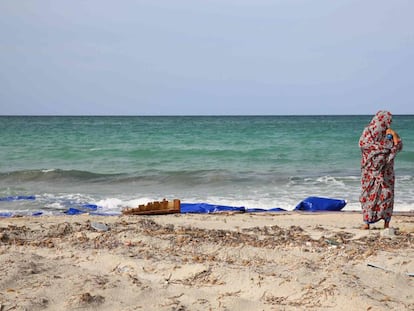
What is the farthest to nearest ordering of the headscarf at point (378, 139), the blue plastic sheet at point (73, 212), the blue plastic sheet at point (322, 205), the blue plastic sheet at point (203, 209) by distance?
the blue plastic sheet at point (322, 205)
the blue plastic sheet at point (73, 212)
the blue plastic sheet at point (203, 209)
the headscarf at point (378, 139)

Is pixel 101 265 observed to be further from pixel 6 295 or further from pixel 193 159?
pixel 193 159

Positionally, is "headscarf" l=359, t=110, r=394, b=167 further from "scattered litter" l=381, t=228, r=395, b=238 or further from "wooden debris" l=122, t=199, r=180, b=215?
"wooden debris" l=122, t=199, r=180, b=215

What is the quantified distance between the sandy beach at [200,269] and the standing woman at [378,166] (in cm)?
39

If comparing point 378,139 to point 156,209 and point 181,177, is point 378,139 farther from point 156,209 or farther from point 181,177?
point 181,177

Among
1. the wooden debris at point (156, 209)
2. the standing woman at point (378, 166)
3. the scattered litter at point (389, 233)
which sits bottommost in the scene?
the wooden debris at point (156, 209)

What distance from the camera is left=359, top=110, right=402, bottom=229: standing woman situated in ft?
19.0

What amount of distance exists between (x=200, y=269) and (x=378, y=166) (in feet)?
9.76

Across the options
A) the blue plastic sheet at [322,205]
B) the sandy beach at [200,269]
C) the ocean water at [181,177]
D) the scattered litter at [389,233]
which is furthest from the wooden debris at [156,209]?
the scattered litter at [389,233]

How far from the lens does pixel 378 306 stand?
3248 mm

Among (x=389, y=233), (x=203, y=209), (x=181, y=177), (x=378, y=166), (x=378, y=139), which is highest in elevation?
(x=378, y=139)

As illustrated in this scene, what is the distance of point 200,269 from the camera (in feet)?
12.7

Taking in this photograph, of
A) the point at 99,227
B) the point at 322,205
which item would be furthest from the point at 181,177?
the point at 99,227

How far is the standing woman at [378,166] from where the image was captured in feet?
19.0

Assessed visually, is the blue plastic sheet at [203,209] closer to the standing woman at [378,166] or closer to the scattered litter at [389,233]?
the standing woman at [378,166]
